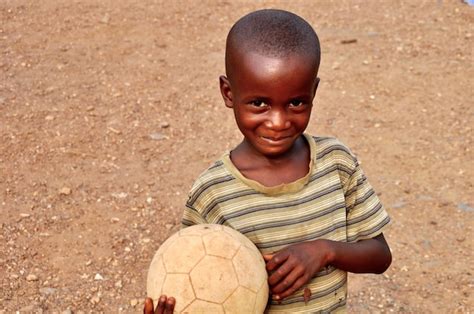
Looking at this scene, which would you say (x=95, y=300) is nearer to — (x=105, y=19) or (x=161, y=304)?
(x=161, y=304)

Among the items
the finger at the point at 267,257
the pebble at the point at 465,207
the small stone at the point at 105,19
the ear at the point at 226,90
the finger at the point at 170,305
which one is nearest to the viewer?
the finger at the point at 170,305

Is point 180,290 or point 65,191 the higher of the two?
point 180,290

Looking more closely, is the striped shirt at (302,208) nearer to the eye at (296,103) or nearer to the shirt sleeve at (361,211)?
the shirt sleeve at (361,211)

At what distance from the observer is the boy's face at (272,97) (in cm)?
196

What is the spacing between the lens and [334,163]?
219cm

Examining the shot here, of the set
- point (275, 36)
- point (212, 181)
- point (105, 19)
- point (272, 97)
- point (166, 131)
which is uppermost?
point (275, 36)

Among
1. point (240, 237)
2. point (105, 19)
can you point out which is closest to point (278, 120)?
point (240, 237)

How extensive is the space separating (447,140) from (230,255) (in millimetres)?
4264

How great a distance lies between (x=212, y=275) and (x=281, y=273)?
0.19m

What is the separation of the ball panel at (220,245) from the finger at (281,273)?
128 millimetres

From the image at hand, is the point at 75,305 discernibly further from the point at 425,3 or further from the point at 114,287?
the point at 425,3

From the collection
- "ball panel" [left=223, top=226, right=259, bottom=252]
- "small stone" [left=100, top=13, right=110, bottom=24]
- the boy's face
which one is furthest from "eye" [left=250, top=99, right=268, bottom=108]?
"small stone" [left=100, top=13, right=110, bottom=24]

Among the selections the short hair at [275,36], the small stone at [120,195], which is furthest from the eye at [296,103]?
the small stone at [120,195]

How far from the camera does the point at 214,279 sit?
1950mm
